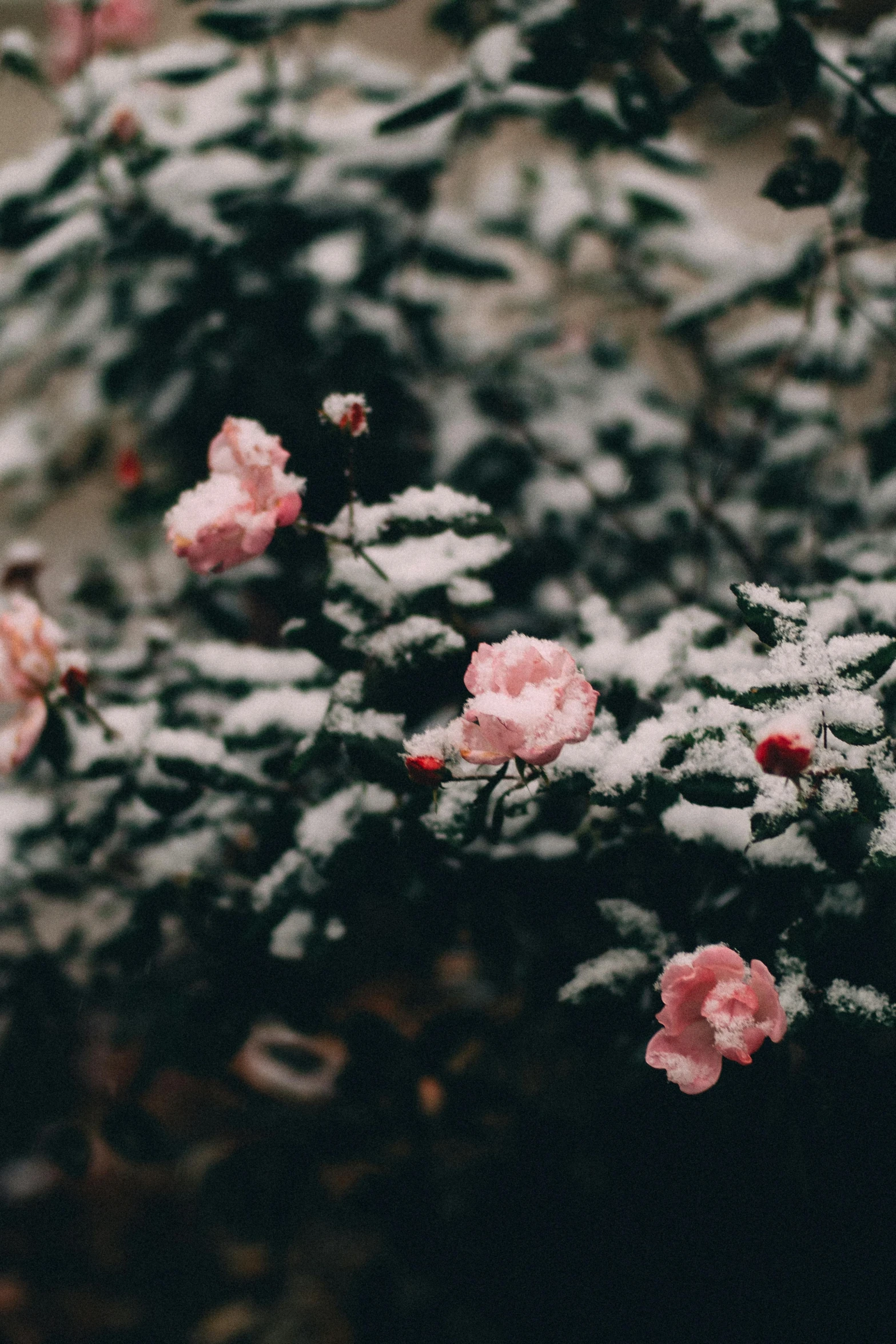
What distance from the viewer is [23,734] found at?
2.99 ft

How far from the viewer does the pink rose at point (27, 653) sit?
2.92 ft

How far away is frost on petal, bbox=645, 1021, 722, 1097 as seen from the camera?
677 millimetres

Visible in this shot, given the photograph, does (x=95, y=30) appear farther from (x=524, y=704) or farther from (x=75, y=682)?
(x=524, y=704)

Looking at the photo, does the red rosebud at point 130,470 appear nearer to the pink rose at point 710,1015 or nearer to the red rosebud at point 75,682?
the red rosebud at point 75,682

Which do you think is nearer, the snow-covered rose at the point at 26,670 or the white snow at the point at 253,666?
the snow-covered rose at the point at 26,670

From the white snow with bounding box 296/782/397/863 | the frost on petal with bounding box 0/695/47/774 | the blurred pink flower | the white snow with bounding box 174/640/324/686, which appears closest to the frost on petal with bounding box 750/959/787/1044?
the white snow with bounding box 296/782/397/863

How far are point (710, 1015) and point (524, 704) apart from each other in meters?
0.26

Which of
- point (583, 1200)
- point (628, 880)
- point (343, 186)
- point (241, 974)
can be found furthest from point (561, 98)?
point (583, 1200)

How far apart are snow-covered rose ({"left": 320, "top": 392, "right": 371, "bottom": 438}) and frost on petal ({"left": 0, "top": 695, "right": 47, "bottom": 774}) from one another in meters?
0.41

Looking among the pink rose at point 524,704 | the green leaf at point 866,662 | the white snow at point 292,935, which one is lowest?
the white snow at point 292,935

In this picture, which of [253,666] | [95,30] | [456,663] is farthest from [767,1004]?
[95,30]

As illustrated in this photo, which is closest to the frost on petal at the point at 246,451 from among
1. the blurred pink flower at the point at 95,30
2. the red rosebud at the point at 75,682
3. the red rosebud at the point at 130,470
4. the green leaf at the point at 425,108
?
the red rosebud at the point at 75,682

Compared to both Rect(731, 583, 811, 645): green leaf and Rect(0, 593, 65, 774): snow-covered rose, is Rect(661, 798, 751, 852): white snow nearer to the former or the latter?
Rect(731, 583, 811, 645): green leaf

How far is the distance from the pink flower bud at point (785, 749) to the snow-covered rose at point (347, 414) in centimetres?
43
